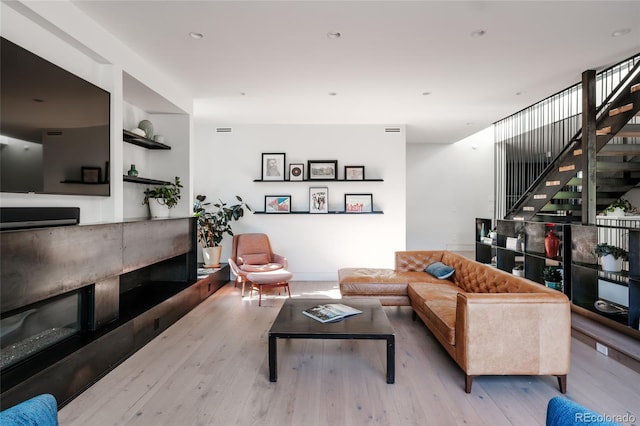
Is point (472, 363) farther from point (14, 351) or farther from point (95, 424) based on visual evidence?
point (14, 351)

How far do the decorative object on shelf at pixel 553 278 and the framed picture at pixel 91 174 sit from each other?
4.95m

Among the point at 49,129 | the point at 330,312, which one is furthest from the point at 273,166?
the point at 49,129

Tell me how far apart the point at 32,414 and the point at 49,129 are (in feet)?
6.67

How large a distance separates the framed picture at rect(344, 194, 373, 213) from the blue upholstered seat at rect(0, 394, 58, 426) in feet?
16.3

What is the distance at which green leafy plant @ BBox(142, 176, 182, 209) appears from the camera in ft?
13.7

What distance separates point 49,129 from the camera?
2.40 m

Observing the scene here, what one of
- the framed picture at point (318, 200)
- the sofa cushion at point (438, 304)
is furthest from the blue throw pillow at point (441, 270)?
the framed picture at point (318, 200)

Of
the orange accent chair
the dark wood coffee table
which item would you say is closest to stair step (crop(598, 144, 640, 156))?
the dark wood coffee table

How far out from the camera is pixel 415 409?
211 centimetres

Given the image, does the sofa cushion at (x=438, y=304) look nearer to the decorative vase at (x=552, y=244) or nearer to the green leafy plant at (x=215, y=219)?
the decorative vase at (x=552, y=244)

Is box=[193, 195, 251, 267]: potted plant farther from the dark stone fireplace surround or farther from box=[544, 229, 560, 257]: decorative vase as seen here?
box=[544, 229, 560, 257]: decorative vase

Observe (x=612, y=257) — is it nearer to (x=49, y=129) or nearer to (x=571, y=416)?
(x=571, y=416)

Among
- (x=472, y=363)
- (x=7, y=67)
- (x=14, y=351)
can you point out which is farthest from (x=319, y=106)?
(x=14, y=351)

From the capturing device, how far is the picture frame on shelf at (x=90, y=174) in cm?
274
